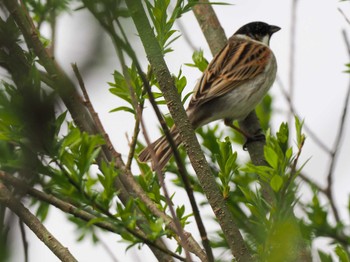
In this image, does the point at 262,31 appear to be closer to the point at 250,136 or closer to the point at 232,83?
the point at 232,83

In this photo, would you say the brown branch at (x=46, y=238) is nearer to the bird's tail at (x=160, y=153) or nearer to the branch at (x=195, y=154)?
the branch at (x=195, y=154)

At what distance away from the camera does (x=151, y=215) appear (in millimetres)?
2387

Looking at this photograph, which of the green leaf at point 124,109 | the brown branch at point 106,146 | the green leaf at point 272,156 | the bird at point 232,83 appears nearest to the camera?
the brown branch at point 106,146

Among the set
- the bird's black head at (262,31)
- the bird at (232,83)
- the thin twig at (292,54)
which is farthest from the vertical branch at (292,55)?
the bird's black head at (262,31)

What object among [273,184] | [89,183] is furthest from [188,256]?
[273,184]

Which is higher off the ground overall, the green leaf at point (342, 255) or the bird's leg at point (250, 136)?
the bird's leg at point (250, 136)

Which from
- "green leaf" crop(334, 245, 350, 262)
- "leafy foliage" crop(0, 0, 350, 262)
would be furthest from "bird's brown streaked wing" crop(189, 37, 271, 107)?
"green leaf" crop(334, 245, 350, 262)

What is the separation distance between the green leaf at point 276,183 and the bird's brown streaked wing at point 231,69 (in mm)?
3168

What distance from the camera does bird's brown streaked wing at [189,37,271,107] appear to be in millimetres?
5527

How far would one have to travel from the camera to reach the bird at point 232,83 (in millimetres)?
5203

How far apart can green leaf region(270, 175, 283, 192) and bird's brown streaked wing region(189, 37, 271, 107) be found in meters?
3.17

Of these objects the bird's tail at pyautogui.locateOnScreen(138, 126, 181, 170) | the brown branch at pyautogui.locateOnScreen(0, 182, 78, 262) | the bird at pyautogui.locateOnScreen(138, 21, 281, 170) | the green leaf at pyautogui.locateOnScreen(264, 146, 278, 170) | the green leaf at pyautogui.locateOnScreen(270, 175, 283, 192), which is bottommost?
the green leaf at pyautogui.locateOnScreen(270, 175, 283, 192)

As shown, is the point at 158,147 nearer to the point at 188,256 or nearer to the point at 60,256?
the point at 60,256

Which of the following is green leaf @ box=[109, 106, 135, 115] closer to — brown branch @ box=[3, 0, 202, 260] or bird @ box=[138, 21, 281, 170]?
brown branch @ box=[3, 0, 202, 260]
